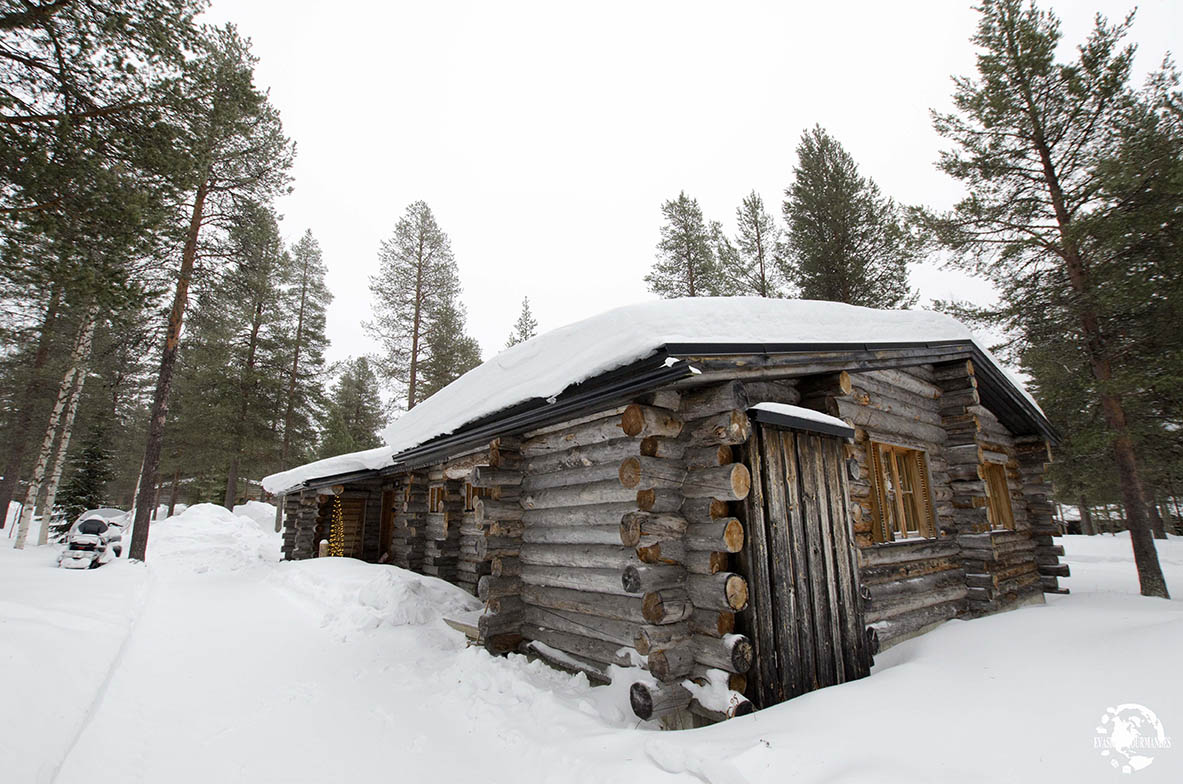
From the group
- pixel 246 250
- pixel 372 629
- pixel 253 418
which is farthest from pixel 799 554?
pixel 253 418

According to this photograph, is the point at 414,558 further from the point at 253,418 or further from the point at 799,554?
the point at 253,418

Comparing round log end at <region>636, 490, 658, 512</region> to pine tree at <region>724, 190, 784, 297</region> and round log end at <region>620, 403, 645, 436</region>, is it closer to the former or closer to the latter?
round log end at <region>620, 403, 645, 436</region>

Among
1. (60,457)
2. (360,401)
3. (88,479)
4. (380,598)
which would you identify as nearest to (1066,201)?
(380,598)

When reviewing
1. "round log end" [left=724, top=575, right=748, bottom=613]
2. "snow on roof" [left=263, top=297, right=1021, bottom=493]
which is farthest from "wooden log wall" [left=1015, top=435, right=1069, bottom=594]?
"round log end" [left=724, top=575, right=748, bottom=613]

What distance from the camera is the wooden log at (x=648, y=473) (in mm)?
4941

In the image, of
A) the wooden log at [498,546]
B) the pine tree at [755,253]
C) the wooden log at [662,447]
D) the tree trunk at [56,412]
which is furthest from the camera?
the pine tree at [755,253]

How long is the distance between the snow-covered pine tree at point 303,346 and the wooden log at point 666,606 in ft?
82.2

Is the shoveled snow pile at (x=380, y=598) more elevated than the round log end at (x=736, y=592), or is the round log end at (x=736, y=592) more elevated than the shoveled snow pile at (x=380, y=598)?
the round log end at (x=736, y=592)

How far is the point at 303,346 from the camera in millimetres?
26641

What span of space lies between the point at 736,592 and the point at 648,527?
977mm

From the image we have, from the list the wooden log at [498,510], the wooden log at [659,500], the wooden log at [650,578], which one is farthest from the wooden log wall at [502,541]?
the wooden log at [650,578]

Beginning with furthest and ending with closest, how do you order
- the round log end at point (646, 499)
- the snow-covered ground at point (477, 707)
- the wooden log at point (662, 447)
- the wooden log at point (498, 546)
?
the wooden log at point (498, 546), the wooden log at point (662, 447), the round log end at point (646, 499), the snow-covered ground at point (477, 707)

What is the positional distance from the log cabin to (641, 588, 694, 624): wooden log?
0.02 m

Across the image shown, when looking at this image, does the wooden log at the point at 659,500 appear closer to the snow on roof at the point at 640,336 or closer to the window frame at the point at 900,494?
the snow on roof at the point at 640,336
